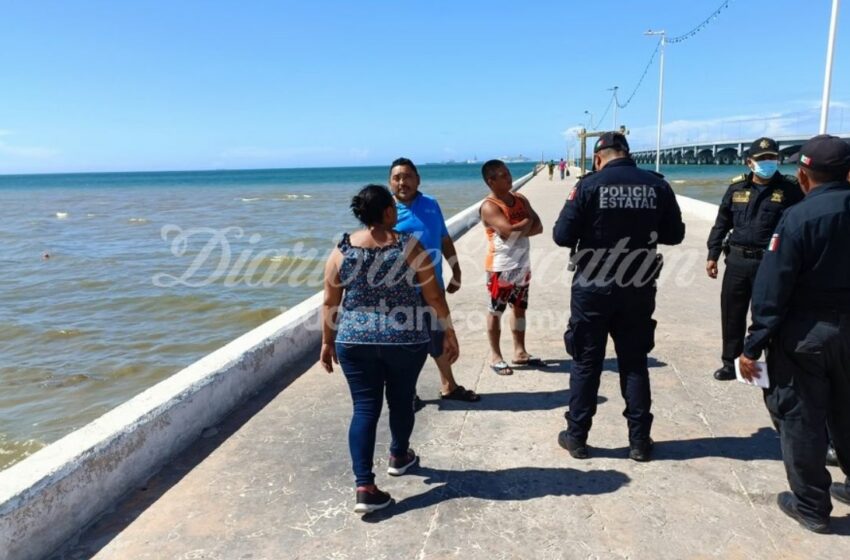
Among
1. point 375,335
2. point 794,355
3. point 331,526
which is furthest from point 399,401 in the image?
point 794,355

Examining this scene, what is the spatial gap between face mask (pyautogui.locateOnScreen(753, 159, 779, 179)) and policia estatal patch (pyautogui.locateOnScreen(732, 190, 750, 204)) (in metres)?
0.20

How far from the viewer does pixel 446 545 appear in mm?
2730

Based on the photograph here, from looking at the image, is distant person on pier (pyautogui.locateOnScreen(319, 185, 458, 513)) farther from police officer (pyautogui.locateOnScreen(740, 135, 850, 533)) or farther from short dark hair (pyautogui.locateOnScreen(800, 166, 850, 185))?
short dark hair (pyautogui.locateOnScreen(800, 166, 850, 185))

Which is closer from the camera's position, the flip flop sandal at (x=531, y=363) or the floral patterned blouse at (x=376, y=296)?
the floral patterned blouse at (x=376, y=296)

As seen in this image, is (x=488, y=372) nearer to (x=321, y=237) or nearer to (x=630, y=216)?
(x=630, y=216)

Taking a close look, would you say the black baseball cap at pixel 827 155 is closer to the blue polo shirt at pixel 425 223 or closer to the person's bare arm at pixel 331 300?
the blue polo shirt at pixel 425 223

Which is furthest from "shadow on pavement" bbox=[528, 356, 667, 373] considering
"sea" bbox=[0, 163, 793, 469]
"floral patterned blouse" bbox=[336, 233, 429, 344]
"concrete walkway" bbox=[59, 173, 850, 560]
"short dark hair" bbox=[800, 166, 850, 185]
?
"sea" bbox=[0, 163, 793, 469]

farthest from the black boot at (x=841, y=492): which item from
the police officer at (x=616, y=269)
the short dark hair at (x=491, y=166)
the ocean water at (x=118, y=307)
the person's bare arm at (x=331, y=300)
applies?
the ocean water at (x=118, y=307)

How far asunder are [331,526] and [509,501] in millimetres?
891

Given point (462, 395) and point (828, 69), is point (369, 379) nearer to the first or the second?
point (462, 395)

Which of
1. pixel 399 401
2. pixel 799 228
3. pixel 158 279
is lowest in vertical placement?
pixel 158 279

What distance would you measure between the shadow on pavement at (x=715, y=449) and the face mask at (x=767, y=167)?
66.7 inches

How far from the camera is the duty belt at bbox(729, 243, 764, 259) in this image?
4.21 metres

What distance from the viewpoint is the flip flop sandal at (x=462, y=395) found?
439 centimetres
